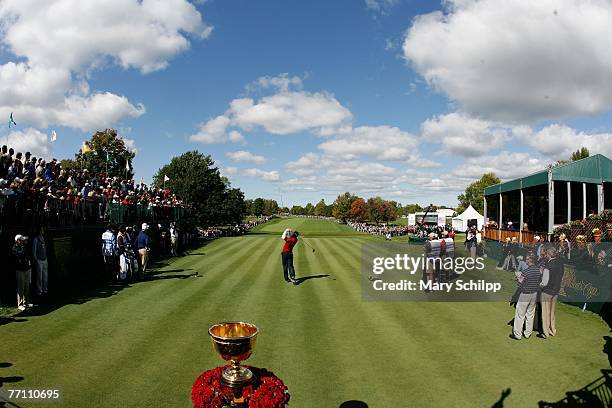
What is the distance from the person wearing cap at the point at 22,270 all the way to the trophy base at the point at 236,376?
30.2 feet

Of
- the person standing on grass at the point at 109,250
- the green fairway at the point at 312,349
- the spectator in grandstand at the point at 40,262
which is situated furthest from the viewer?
the person standing on grass at the point at 109,250

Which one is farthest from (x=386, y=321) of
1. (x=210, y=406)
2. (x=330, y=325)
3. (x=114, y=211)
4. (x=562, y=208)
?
(x=562, y=208)

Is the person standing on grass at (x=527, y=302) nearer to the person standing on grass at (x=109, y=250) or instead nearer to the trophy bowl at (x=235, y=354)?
the trophy bowl at (x=235, y=354)

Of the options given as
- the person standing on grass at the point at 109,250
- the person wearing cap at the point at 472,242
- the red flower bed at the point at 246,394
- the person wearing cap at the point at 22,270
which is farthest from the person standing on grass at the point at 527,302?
the person standing on grass at the point at 109,250

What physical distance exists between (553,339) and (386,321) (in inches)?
163

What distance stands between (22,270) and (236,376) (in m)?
9.45

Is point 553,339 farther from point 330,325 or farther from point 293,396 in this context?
point 293,396

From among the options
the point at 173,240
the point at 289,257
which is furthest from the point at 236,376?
the point at 173,240

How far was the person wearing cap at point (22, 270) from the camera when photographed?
36.9ft

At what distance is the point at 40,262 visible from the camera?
41.1ft

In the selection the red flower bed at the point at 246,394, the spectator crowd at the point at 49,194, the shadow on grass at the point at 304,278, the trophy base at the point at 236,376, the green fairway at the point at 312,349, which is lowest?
the green fairway at the point at 312,349

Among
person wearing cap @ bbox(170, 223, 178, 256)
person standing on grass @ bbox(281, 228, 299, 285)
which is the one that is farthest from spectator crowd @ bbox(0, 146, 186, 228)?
person standing on grass @ bbox(281, 228, 299, 285)

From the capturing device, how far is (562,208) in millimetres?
35031

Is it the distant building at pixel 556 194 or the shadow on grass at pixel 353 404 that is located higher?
the distant building at pixel 556 194
